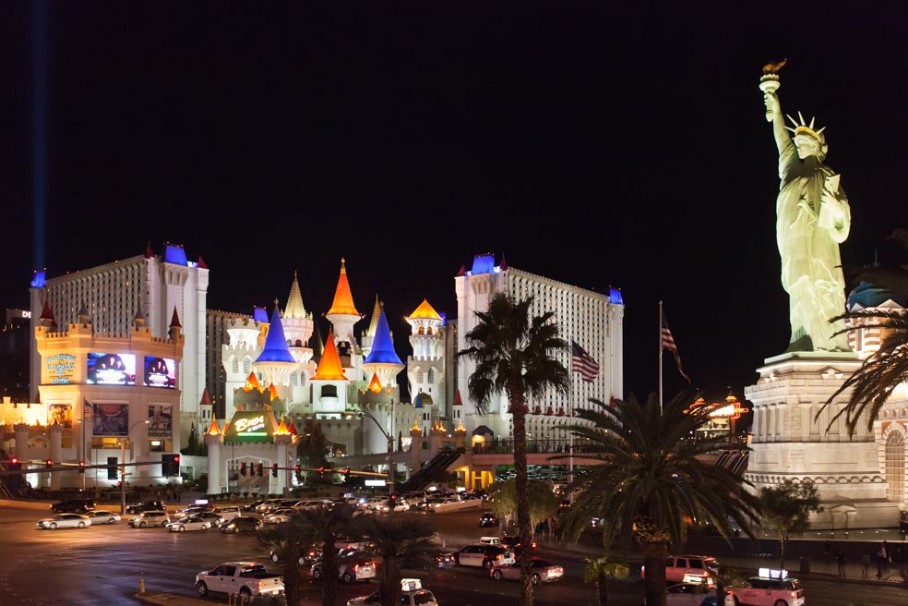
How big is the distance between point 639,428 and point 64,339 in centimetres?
6129

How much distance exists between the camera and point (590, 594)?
95.9 feet

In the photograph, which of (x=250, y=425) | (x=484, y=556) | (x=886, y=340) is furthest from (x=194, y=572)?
(x=250, y=425)

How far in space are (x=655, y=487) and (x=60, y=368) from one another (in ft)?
206

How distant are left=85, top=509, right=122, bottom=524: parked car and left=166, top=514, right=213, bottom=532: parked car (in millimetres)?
5406

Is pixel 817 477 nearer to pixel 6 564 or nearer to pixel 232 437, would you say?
pixel 6 564

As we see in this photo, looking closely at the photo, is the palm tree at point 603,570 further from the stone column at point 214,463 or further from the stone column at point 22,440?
the stone column at point 22,440

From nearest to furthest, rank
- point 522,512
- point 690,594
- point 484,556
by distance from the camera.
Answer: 1. point 522,512
2. point 690,594
3. point 484,556

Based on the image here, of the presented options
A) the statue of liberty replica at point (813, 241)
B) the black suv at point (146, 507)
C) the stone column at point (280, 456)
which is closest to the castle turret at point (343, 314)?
the stone column at point (280, 456)

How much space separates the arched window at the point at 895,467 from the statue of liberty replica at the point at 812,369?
5.10 feet

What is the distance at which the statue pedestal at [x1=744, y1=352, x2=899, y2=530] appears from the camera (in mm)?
47594

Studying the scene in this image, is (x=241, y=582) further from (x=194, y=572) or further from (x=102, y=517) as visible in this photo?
(x=102, y=517)

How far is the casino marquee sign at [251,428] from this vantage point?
242ft

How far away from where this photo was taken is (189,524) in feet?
161

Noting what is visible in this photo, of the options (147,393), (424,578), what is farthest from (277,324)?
(424,578)
